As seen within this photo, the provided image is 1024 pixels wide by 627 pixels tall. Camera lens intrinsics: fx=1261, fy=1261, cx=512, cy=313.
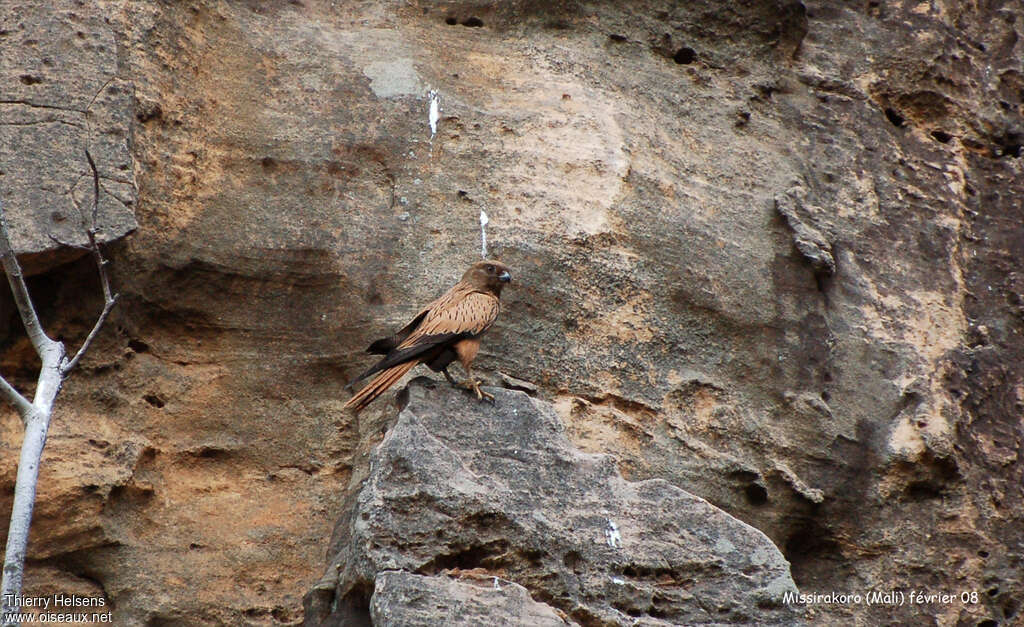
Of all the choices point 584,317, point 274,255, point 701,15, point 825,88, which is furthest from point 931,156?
point 274,255

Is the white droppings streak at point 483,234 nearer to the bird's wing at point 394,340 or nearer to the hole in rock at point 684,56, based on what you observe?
the bird's wing at point 394,340

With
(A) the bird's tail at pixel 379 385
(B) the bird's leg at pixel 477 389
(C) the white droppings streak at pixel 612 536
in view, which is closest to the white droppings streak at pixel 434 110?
(B) the bird's leg at pixel 477 389

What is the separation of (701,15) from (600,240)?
9.68 feet

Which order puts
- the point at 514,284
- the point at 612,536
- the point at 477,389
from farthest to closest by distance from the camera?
the point at 514,284, the point at 477,389, the point at 612,536

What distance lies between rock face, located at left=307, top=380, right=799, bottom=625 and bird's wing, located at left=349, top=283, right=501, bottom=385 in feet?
0.87

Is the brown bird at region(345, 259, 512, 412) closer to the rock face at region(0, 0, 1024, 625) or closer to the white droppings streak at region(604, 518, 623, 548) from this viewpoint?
the rock face at region(0, 0, 1024, 625)

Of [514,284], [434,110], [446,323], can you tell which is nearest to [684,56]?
[434,110]

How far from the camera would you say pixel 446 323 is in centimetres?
816

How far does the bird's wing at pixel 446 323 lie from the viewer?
313 inches

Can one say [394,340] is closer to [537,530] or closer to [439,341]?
[439,341]

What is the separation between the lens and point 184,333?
30.0ft

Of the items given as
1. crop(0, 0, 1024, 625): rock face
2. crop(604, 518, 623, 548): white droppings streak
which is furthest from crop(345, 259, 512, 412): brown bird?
crop(604, 518, 623, 548): white droppings streak

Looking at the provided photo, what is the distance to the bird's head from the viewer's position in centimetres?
877

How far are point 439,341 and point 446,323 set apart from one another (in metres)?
0.18
